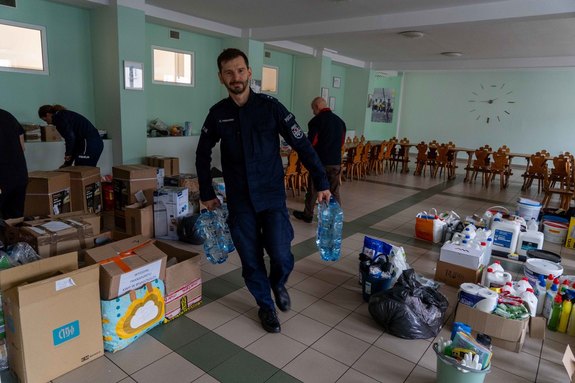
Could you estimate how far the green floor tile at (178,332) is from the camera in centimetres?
230

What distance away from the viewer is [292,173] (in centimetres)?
607

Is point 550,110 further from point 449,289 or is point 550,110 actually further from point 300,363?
point 300,363

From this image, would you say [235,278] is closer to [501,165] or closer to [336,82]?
[501,165]

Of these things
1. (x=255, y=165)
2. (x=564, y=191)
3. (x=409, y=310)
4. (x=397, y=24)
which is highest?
(x=397, y=24)

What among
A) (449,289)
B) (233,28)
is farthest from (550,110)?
(449,289)

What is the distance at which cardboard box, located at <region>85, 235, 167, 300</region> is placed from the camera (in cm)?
210

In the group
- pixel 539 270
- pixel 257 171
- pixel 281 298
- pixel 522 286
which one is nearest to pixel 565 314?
pixel 522 286

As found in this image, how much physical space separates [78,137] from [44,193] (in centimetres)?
96

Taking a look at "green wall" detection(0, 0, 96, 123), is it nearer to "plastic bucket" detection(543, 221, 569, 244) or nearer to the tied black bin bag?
the tied black bin bag

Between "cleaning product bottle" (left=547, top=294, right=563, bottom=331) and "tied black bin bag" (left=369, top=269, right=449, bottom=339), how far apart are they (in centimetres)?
73

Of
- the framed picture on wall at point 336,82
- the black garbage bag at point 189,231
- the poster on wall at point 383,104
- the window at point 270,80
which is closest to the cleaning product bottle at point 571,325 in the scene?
the black garbage bag at point 189,231

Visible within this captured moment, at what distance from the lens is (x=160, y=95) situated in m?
6.69

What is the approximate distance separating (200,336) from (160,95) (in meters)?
5.27

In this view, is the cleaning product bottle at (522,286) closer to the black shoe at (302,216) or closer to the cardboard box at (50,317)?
the black shoe at (302,216)
